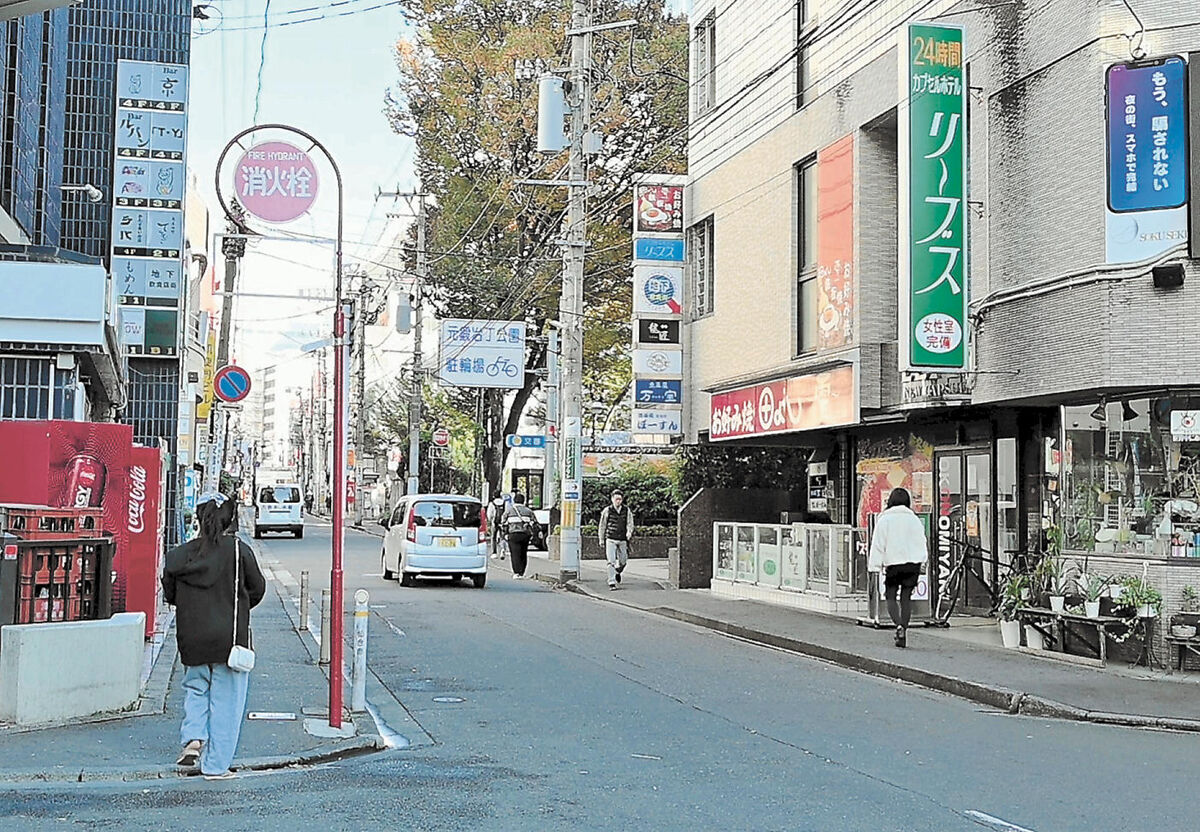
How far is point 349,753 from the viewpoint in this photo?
397 inches

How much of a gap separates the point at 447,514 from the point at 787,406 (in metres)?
7.91

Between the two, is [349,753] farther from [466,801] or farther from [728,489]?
[728,489]

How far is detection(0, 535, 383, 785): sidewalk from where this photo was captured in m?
9.06

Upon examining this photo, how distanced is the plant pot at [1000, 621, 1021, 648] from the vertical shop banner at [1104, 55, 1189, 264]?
13.7 feet

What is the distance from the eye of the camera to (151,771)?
29.8 ft

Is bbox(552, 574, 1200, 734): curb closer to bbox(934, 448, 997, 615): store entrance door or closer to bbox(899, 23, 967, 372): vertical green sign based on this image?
bbox(934, 448, 997, 615): store entrance door

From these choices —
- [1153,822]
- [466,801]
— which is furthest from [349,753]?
[1153,822]

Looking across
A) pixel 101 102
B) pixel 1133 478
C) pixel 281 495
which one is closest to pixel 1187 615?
pixel 1133 478

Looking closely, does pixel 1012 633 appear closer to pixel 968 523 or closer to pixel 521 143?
pixel 968 523

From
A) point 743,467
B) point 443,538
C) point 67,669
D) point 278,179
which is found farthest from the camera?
point 743,467

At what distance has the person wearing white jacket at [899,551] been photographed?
16.8 metres

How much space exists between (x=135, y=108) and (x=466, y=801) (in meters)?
18.8

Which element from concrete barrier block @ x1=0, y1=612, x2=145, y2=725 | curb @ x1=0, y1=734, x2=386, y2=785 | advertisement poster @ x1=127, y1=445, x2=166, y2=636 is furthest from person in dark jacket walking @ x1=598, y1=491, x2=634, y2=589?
curb @ x1=0, y1=734, x2=386, y2=785

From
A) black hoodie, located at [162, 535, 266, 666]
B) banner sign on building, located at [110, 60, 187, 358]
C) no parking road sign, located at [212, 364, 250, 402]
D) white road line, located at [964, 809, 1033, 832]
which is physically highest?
banner sign on building, located at [110, 60, 187, 358]
